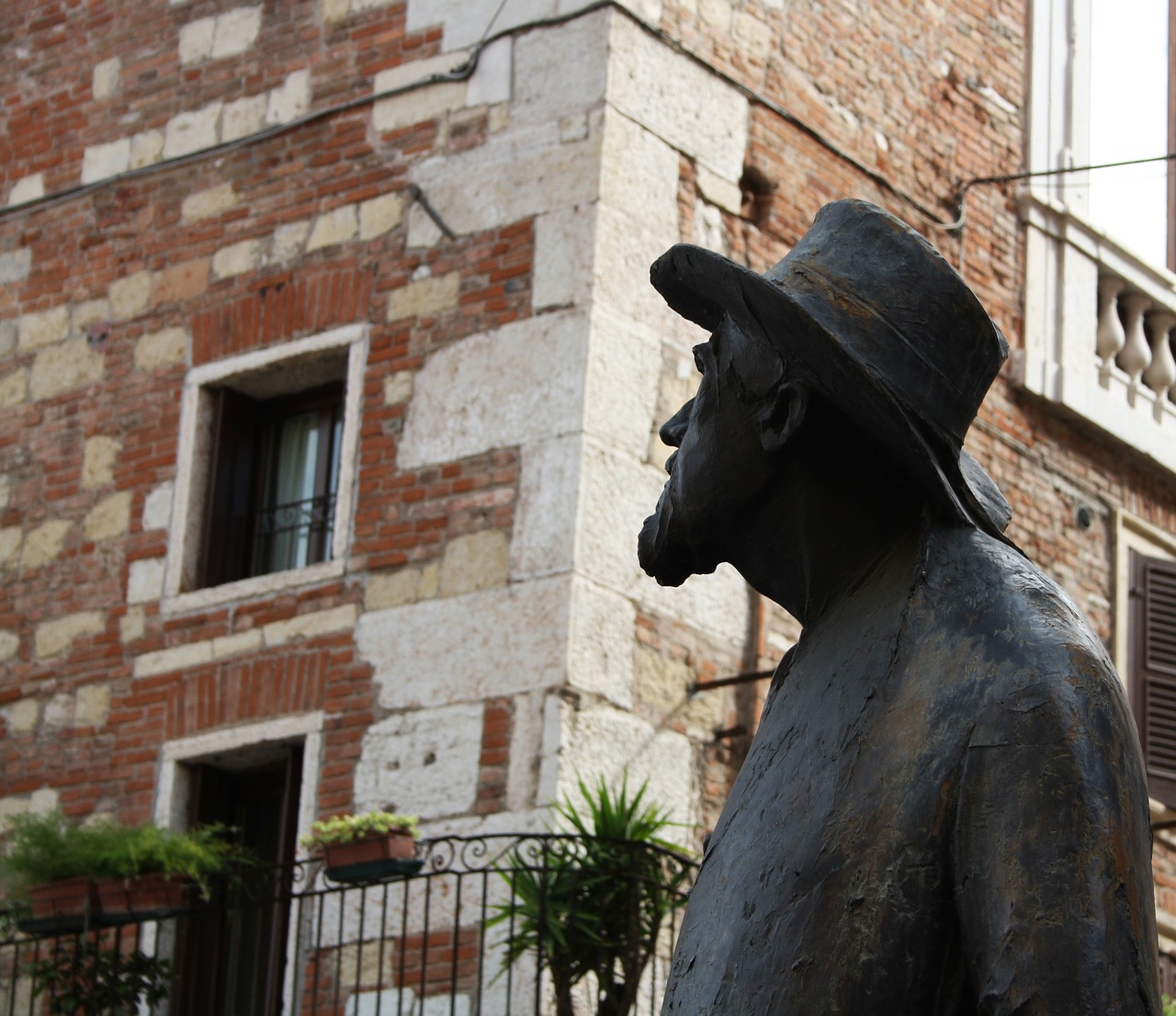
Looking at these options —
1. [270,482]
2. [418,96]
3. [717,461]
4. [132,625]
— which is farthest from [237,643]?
[717,461]

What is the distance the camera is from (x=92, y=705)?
1070 cm

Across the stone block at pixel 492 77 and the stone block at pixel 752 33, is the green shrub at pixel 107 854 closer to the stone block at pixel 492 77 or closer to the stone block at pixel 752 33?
the stone block at pixel 492 77

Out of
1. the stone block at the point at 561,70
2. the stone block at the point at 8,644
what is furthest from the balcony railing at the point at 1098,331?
the stone block at the point at 8,644

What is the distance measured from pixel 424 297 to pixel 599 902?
316 centimetres

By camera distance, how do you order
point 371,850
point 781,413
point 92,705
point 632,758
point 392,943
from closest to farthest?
point 781,413
point 371,850
point 392,943
point 632,758
point 92,705

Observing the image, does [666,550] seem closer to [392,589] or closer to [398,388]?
[392,589]

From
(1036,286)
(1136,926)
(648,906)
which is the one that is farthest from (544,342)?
(1136,926)

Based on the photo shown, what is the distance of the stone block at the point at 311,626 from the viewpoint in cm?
1011

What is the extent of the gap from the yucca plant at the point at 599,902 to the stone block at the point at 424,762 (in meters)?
0.86

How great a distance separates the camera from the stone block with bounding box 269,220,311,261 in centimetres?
1098

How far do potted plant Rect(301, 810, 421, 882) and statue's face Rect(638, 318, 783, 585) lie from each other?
5.91 meters

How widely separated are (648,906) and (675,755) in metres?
1.29

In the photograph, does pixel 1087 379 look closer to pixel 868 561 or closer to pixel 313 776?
pixel 313 776

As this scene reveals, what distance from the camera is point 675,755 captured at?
9688 millimetres
